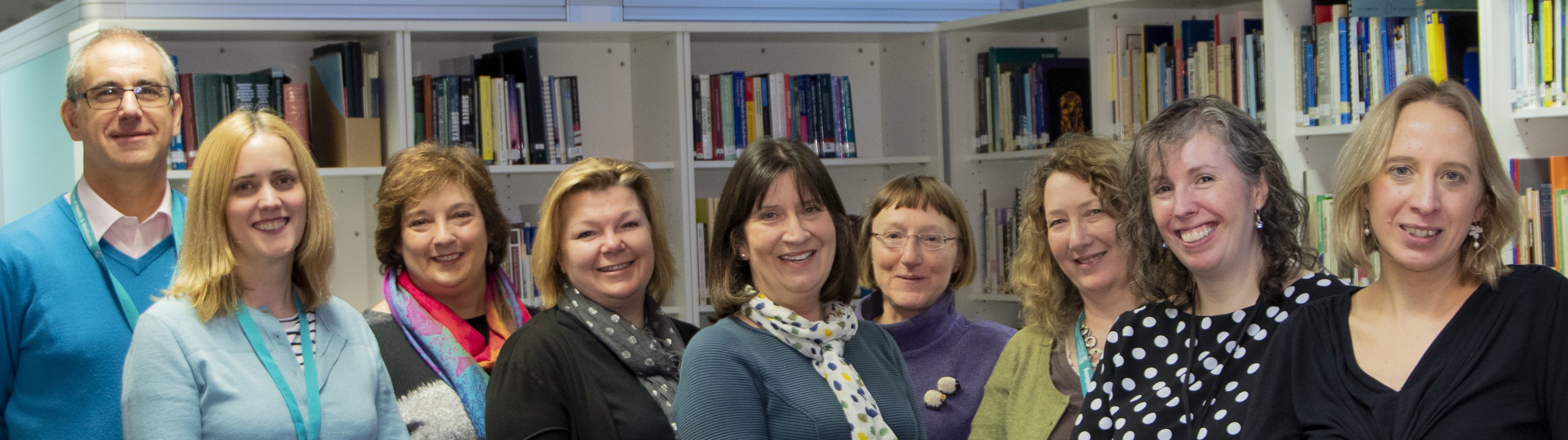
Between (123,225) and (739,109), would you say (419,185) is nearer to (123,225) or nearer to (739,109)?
(123,225)

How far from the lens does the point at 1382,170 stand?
4.90 feet

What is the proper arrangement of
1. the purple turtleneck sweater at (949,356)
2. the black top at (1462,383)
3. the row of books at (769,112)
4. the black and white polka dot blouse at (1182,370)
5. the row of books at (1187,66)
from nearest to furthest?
the black top at (1462,383)
the black and white polka dot blouse at (1182,370)
the purple turtleneck sweater at (949,356)
the row of books at (1187,66)
the row of books at (769,112)

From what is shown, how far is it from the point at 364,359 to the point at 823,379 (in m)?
0.81

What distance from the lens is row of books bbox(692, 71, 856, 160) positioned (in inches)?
154

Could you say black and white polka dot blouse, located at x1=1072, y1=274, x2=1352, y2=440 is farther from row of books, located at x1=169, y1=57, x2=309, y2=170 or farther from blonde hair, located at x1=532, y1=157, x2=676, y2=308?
row of books, located at x1=169, y1=57, x2=309, y2=170

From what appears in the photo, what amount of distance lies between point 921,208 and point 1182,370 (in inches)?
35.1

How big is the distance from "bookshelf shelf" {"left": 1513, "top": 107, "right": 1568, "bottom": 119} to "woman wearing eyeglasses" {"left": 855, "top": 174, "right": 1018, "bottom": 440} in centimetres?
127

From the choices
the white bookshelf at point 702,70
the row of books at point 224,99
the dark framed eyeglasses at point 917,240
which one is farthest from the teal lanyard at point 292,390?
the row of books at point 224,99

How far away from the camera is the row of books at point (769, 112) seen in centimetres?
391

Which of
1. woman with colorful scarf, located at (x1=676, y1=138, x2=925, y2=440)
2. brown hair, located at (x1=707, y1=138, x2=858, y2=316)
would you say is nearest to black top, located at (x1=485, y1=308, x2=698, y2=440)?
woman with colorful scarf, located at (x1=676, y1=138, x2=925, y2=440)

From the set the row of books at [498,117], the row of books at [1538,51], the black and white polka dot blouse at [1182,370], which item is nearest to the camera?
the black and white polka dot blouse at [1182,370]

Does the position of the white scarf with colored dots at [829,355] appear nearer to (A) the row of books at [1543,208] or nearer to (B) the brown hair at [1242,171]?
(B) the brown hair at [1242,171]

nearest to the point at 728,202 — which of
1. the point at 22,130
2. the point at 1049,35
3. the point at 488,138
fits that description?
the point at 488,138

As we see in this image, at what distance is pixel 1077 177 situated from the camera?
6.81 ft
